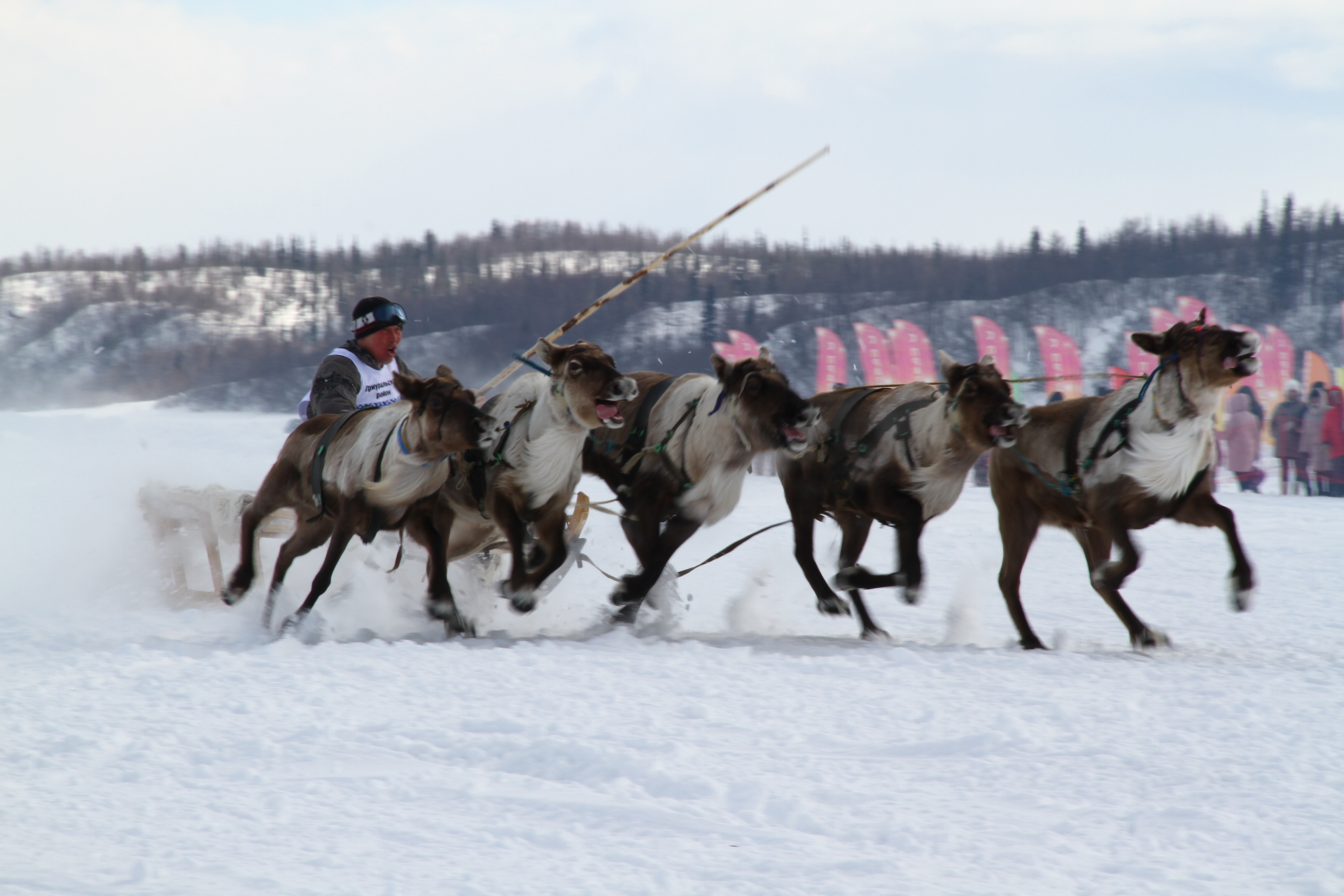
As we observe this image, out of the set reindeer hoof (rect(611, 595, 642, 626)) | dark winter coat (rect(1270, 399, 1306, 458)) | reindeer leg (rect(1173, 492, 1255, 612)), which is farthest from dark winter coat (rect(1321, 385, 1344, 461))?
reindeer hoof (rect(611, 595, 642, 626))

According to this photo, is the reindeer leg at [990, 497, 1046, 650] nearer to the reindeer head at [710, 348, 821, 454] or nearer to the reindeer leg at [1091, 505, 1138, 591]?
the reindeer leg at [1091, 505, 1138, 591]

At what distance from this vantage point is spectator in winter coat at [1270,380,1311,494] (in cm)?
1579

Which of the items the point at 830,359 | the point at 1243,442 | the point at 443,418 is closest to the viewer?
the point at 443,418

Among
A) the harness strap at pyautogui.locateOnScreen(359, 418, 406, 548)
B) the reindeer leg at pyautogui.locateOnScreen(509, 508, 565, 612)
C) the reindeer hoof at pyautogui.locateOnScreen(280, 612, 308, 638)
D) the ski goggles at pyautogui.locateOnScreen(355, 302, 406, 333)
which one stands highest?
the ski goggles at pyautogui.locateOnScreen(355, 302, 406, 333)

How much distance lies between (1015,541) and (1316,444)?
1279cm

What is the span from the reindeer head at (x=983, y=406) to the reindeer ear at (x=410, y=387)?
7.93 ft

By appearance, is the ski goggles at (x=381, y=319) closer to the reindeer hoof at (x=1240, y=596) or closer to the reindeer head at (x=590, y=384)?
the reindeer head at (x=590, y=384)

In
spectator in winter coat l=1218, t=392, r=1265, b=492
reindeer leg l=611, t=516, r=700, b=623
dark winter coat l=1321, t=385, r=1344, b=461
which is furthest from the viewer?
spectator in winter coat l=1218, t=392, r=1265, b=492

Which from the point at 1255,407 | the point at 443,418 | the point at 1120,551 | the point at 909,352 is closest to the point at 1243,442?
the point at 1255,407

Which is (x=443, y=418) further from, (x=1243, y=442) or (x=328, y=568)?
(x=1243, y=442)

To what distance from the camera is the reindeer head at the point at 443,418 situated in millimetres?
5059

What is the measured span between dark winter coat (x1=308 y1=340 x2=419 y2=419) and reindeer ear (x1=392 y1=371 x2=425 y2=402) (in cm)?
89

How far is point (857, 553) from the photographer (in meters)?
6.18

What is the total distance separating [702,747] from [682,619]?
120 inches
